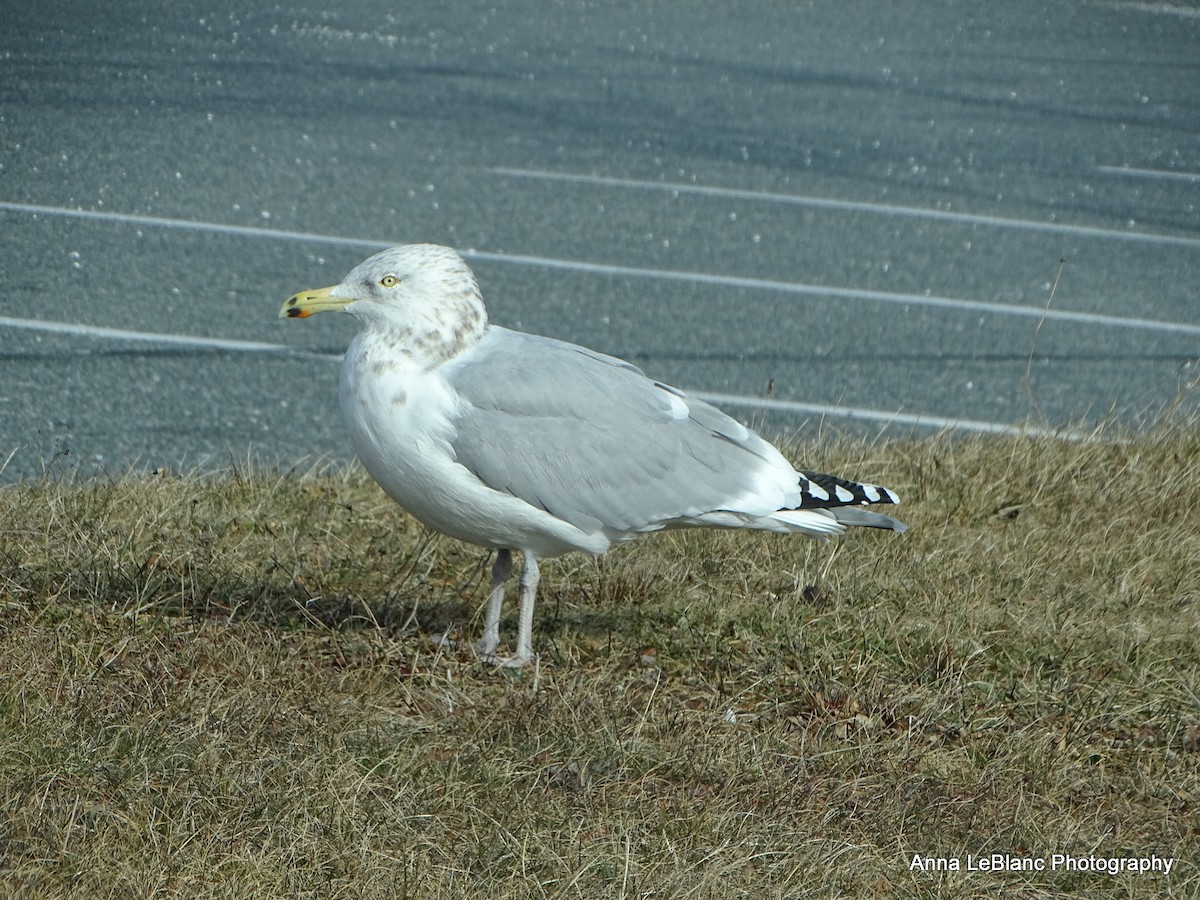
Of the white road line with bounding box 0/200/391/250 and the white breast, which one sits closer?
the white breast

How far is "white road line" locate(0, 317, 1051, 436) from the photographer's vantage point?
6.49 m

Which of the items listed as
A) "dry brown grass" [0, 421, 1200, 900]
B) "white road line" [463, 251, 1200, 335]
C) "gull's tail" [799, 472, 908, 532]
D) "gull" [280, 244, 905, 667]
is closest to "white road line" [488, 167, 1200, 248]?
"white road line" [463, 251, 1200, 335]

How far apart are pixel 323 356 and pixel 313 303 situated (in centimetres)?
304

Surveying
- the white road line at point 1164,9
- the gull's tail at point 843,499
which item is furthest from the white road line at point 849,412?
the white road line at point 1164,9

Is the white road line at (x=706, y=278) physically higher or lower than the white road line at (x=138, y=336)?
higher

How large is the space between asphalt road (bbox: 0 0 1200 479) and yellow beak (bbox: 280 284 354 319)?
1.78 meters

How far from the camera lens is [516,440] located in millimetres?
3771

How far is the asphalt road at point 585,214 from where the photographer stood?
21.8 feet

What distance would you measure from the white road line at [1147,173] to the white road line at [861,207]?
6.28 ft

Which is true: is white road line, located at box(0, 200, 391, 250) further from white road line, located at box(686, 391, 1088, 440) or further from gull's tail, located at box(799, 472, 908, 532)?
gull's tail, located at box(799, 472, 908, 532)

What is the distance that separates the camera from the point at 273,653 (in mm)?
3918

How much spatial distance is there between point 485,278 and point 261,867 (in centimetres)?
541

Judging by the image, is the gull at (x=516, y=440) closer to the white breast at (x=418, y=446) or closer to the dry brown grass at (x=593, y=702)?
the white breast at (x=418, y=446)

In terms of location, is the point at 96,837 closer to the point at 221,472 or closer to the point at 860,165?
the point at 221,472
